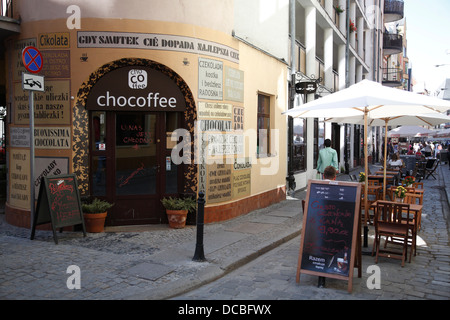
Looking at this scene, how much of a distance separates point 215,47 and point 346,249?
17.7 ft

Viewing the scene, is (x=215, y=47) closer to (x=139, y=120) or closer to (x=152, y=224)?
(x=139, y=120)

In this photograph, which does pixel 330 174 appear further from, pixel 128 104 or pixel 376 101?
pixel 128 104

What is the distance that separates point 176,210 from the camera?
789cm

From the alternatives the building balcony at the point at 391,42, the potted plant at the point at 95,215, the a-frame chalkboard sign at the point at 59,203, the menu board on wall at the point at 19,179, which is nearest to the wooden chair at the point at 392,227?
the potted plant at the point at 95,215

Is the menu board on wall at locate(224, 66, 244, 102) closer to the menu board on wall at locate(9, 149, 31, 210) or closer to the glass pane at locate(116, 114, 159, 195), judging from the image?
the glass pane at locate(116, 114, 159, 195)

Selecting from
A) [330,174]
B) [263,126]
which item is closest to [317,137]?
[263,126]

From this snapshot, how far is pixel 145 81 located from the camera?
7.97 meters

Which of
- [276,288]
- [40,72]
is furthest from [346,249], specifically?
[40,72]

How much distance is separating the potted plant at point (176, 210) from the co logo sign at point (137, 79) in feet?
7.79

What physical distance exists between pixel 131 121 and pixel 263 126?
14.4 ft

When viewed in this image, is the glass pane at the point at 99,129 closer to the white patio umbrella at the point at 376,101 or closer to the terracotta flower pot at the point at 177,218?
the terracotta flower pot at the point at 177,218

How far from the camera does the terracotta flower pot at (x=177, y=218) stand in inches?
311

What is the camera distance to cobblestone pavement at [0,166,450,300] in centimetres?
477
